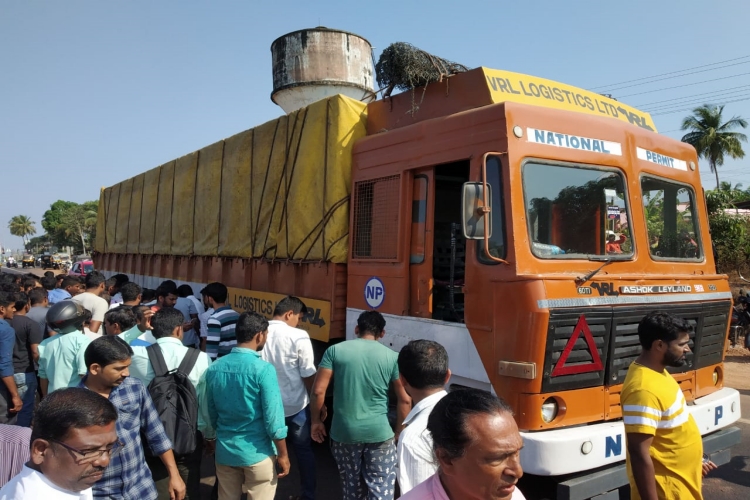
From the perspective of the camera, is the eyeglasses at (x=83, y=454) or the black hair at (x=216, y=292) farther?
the black hair at (x=216, y=292)

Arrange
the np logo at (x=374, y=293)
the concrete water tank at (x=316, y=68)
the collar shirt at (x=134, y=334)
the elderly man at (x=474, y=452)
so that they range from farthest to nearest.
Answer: the concrete water tank at (x=316, y=68) → the np logo at (x=374, y=293) → the collar shirt at (x=134, y=334) → the elderly man at (x=474, y=452)

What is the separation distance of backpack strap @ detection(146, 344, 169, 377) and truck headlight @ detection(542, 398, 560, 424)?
2406mm

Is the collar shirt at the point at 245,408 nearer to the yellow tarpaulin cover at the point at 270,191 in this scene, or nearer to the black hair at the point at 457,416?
the black hair at the point at 457,416

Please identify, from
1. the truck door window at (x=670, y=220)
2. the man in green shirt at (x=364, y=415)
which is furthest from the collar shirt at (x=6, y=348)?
the truck door window at (x=670, y=220)

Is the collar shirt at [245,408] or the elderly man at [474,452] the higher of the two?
the elderly man at [474,452]

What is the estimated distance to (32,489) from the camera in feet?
5.52

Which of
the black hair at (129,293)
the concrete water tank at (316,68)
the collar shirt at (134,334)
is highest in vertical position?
the concrete water tank at (316,68)

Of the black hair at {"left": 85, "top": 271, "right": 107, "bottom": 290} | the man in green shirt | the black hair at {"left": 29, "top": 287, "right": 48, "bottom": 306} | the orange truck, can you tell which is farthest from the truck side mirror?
the black hair at {"left": 29, "top": 287, "right": 48, "bottom": 306}

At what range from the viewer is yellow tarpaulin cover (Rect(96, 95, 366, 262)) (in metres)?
5.21

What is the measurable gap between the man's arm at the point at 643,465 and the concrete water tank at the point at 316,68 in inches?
435

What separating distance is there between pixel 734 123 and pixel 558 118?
117 ft

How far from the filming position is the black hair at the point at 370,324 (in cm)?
359

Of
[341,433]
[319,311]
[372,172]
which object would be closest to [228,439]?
[341,433]

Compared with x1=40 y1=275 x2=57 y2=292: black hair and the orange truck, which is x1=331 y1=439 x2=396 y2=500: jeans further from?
x1=40 y1=275 x2=57 y2=292: black hair
